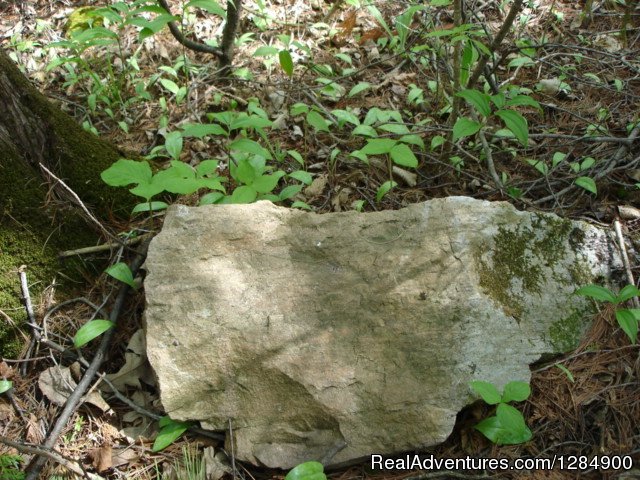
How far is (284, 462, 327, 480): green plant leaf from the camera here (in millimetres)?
1669

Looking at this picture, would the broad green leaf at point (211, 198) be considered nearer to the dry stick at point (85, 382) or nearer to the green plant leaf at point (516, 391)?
the dry stick at point (85, 382)

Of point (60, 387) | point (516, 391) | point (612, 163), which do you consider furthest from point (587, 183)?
point (60, 387)

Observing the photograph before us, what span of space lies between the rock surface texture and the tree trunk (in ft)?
1.74

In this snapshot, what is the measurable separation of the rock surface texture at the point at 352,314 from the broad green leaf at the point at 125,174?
Answer: 203mm

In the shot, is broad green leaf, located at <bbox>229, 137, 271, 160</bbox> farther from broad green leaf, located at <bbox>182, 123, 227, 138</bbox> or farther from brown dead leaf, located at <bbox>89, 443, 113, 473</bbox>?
brown dead leaf, located at <bbox>89, 443, 113, 473</bbox>

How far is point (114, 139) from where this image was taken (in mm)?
3561

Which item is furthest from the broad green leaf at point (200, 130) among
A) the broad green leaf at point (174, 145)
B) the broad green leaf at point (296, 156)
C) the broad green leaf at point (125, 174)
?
the broad green leaf at point (296, 156)

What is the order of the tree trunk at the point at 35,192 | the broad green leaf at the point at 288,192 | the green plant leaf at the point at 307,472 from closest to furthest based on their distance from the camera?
the green plant leaf at the point at 307,472
the tree trunk at the point at 35,192
the broad green leaf at the point at 288,192

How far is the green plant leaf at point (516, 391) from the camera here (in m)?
1.79

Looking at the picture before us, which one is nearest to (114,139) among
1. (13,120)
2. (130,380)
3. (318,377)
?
(13,120)

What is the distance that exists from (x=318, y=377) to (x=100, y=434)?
87 centimetres

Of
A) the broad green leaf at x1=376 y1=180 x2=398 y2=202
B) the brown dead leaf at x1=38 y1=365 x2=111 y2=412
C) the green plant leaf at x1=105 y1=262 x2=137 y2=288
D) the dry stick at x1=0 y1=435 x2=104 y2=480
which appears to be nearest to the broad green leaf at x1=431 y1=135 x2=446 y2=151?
the broad green leaf at x1=376 y1=180 x2=398 y2=202

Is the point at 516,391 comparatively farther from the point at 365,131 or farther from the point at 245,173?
the point at 365,131

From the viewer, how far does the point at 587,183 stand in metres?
2.58
